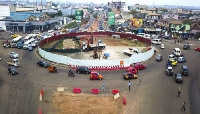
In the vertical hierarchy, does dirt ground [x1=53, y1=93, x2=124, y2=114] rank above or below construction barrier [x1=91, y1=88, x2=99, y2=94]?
below

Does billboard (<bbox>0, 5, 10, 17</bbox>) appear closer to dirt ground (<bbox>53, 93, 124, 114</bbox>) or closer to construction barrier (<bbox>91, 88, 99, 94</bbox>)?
dirt ground (<bbox>53, 93, 124, 114</bbox>)

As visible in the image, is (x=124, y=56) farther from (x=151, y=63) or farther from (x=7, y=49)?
(x=7, y=49)

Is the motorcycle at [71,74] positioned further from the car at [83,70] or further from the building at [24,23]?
the building at [24,23]

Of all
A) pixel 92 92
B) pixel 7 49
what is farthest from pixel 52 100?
pixel 7 49

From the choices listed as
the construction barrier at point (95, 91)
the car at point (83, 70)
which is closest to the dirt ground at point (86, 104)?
the construction barrier at point (95, 91)

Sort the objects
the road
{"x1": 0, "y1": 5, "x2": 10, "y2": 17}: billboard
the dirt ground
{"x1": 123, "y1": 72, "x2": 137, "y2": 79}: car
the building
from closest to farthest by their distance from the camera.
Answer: the dirt ground < the road < {"x1": 123, "y1": 72, "x2": 137, "y2": 79}: car < the building < {"x1": 0, "y1": 5, "x2": 10, "y2": 17}: billboard

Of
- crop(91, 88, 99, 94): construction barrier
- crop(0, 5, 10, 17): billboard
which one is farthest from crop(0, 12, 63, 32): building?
crop(91, 88, 99, 94): construction barrier

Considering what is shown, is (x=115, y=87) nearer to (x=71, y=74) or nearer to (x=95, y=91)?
(x=95, y=91)
